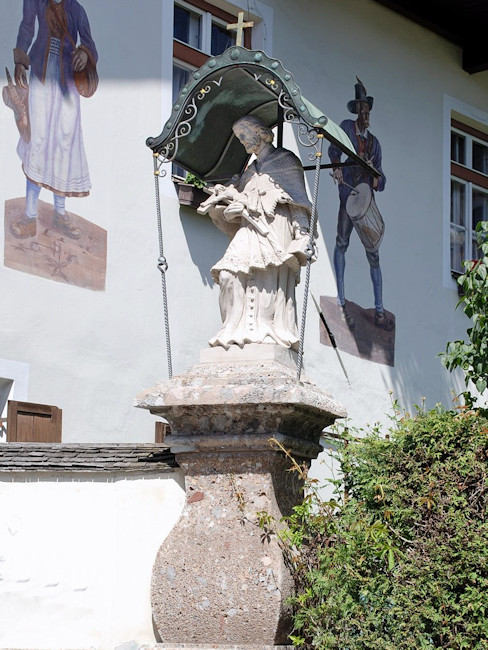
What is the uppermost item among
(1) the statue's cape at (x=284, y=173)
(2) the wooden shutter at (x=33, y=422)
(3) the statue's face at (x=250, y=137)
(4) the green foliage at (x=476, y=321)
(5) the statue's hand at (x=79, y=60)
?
(5) the statue's hand at (x=79, y=60)

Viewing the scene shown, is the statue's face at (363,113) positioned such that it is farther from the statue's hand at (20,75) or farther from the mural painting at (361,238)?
the statue's hand at (20,75)

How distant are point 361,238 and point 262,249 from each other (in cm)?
622

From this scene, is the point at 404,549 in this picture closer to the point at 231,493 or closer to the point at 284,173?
the point at 231,493

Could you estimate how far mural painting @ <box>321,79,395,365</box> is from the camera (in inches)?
481

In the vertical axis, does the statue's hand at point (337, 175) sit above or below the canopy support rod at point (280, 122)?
above

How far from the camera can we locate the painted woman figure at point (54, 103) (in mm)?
9477

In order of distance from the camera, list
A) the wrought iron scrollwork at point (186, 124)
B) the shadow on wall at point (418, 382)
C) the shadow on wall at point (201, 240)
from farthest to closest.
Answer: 1. the shadow on wall at point (418, 382)
2. the shadow on wall at point (201, 240)
3. the wrought iron scrollwork at point (186, 124)

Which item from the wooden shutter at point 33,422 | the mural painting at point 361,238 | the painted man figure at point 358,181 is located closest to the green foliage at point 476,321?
the wooden shutter at point 33,422

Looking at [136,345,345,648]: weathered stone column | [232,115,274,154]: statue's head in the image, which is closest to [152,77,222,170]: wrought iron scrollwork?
[232,115,274,154]: statue's head

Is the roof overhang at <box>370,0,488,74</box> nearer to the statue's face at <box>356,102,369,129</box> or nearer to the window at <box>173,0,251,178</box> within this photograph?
the statue's face at <box>356,102,369,129</box>

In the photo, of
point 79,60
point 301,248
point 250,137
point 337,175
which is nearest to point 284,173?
point 250,137

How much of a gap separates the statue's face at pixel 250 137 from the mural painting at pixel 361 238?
525 centimetres

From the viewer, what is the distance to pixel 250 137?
679 centimetres

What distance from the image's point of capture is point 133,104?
33.9 feet
